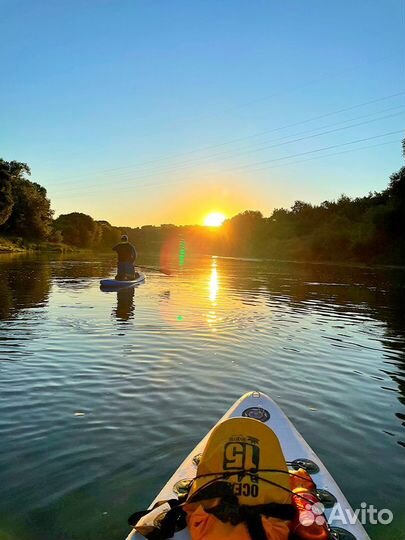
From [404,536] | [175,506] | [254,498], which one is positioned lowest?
[404,536]

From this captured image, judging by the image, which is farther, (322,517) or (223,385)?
(223,385)

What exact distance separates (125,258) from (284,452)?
21.0 meters

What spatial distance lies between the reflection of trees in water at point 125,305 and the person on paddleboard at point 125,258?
0.81 m

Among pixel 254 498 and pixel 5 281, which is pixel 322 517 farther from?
pixel 5 281

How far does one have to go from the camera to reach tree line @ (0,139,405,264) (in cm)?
6956

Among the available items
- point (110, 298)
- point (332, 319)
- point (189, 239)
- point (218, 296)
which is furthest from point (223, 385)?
point (189, 239)

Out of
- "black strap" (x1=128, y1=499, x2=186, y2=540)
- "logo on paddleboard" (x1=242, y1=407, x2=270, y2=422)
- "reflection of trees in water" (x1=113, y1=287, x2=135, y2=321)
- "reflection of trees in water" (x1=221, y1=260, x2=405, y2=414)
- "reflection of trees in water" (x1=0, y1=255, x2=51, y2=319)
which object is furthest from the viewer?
"reflection of trees in water" (x1=0, y1=255, x2=51, y2=319)

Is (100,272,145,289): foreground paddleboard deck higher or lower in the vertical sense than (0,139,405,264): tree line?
lower

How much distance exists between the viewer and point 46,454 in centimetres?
632

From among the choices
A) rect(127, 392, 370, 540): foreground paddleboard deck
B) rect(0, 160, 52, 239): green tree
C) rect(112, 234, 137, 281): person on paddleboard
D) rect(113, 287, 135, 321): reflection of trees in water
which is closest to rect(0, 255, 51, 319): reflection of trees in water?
rect(113, 287, 135, 321): reflection of trees in water

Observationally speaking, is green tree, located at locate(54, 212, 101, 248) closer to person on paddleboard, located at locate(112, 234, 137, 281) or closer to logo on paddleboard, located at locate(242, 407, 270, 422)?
person on paddleboard, located at locate(112, 234, 137, 281)

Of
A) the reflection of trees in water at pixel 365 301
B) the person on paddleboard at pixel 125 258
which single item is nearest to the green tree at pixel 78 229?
the reflection of trees in water at pixel 365 301

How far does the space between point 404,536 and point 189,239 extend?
5963 inches

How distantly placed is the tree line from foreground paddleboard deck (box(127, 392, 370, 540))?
209 ft
